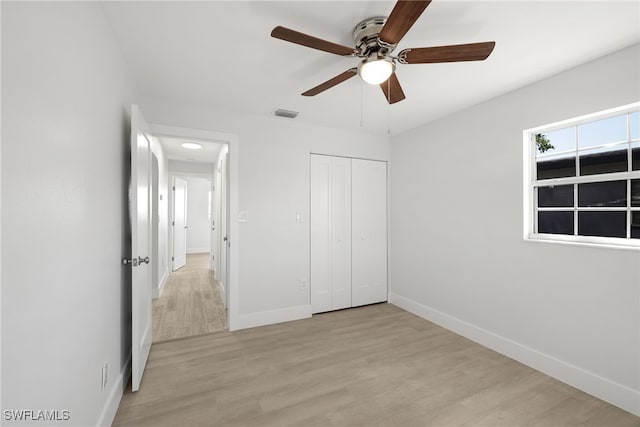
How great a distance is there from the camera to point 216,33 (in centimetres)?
182

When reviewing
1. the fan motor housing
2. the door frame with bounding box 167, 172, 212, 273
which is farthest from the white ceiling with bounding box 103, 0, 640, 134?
the door frame with bounding box 167, 172, 212, 273

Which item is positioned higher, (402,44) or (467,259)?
(402,44)

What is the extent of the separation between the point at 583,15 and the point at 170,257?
22.2 ft

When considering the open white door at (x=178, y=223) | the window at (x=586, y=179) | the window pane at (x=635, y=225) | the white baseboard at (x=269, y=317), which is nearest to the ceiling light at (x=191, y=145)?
the open white door at (x=178, y=223)

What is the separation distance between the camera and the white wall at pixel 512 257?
1.98 m

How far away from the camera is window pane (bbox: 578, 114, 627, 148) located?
2068mm

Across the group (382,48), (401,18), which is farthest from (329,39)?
(401,18)

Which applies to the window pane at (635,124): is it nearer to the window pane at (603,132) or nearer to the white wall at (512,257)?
the window pane at (603,132)

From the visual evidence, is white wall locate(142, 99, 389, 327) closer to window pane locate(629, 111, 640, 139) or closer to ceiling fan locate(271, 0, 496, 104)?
ceiling fan locate(271, 0, 496, 104)

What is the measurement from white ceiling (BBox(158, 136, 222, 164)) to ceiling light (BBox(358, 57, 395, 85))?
298cm

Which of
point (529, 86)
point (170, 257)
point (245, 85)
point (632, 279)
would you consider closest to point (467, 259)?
point (632, 279)

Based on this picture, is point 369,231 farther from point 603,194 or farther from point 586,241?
point 603,194

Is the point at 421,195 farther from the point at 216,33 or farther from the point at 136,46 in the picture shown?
the point at 136,46

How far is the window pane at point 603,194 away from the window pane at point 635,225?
0.30 ft
